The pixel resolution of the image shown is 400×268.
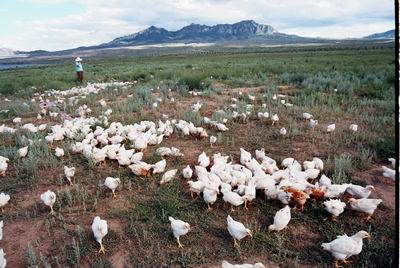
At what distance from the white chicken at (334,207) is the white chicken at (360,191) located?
0.42 metres

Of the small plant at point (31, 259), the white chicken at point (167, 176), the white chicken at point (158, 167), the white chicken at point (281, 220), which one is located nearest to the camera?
the small plant at point (31, 259)

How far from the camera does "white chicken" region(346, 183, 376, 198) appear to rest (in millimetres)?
4961

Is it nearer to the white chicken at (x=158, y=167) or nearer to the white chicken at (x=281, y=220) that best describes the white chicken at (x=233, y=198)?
the white chicken at (x=281, y=220)

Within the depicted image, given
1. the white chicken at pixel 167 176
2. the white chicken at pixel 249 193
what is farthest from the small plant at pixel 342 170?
the white chicken at pixel 167 176

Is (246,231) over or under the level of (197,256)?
over

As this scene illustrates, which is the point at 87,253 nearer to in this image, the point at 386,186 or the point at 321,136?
the point at 386,186

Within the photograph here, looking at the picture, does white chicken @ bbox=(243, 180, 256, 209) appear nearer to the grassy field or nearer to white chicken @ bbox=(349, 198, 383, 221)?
the grassy field

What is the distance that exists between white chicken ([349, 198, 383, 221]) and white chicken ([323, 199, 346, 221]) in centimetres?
15

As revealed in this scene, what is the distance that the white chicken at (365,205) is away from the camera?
15.3 ft

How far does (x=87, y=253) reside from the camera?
4320 mm

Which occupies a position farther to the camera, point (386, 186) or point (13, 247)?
point (386, 186)

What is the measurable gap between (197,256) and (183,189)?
1.67 m

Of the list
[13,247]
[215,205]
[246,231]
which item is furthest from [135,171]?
→ [246,231]

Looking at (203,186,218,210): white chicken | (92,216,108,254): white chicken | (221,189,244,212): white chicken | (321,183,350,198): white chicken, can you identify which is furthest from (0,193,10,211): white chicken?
(321,183,350,198): white chicken
